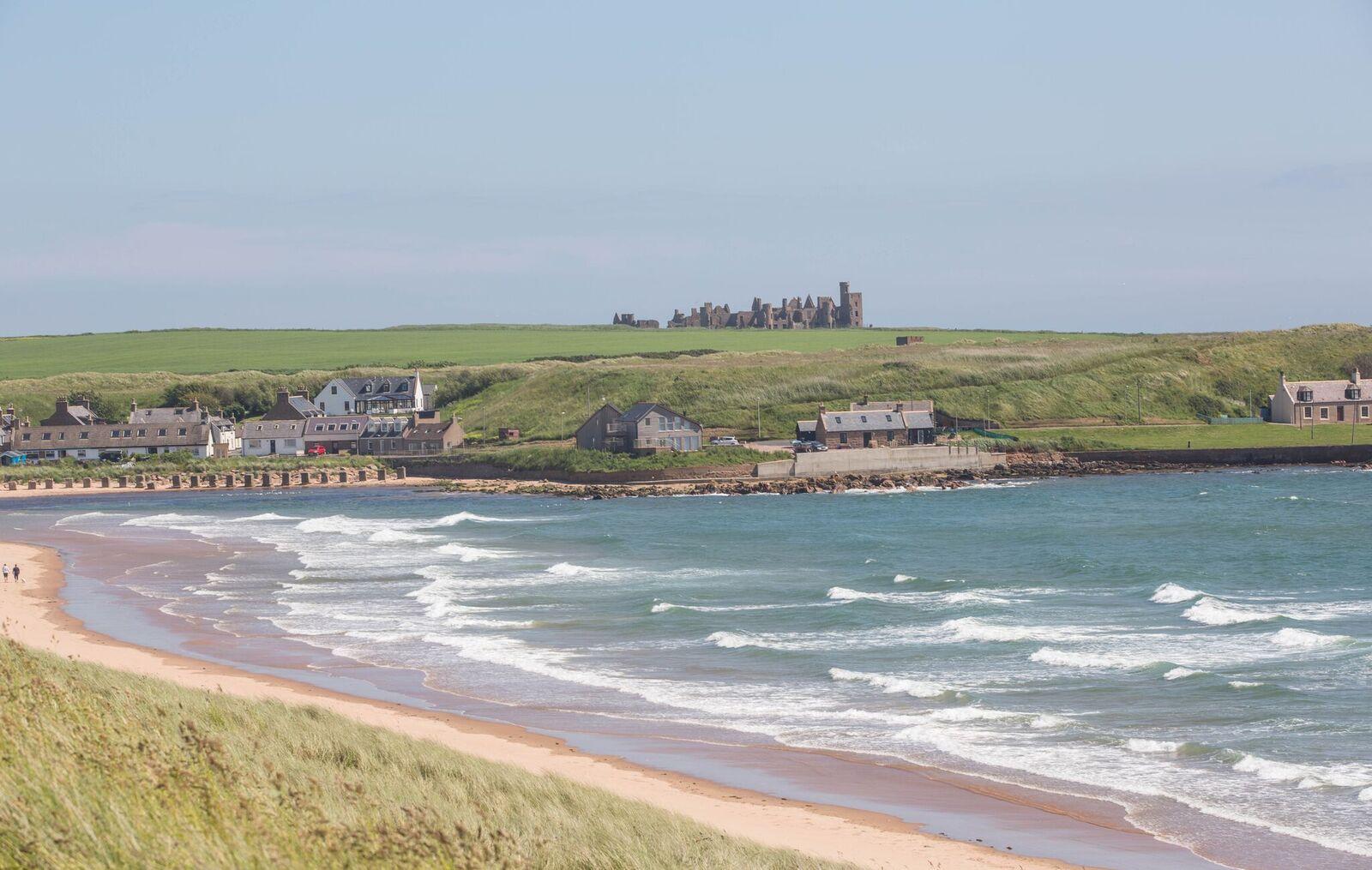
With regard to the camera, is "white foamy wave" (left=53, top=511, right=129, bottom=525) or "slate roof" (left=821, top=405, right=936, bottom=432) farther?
"slate roof" (left=821, top=405, right=936, bottom=432)

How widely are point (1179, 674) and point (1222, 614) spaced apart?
8195 millimetres

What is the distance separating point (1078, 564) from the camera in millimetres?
44750

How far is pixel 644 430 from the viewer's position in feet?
302

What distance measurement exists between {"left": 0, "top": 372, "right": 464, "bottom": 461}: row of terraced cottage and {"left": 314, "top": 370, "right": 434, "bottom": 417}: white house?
7760mm

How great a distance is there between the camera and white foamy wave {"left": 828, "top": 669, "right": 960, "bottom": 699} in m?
25.7

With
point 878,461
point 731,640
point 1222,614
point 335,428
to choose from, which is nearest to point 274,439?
point 335,428

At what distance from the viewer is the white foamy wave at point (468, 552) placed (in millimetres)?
50722

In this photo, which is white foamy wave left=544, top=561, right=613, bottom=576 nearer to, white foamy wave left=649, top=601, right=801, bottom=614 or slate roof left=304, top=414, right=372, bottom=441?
white foamy wave left=649, top=601, right=801, bottom=614

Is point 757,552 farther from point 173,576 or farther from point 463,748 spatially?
point 463,748

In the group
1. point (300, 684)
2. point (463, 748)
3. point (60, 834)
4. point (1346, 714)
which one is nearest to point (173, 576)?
point (300, 684)

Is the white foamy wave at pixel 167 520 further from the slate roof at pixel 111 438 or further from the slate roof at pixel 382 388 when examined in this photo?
the slate roof at pixel 382 388

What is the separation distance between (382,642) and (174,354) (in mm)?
161709

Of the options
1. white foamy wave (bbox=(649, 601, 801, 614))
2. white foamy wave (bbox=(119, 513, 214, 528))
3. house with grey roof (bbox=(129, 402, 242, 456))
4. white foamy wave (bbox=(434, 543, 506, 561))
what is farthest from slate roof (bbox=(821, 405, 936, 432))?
white foamy wave (bbox=(649, 601, 801, 614))

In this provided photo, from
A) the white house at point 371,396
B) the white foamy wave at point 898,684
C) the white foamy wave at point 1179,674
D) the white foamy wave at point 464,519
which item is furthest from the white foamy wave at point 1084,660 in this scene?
the white house at point 371,396
